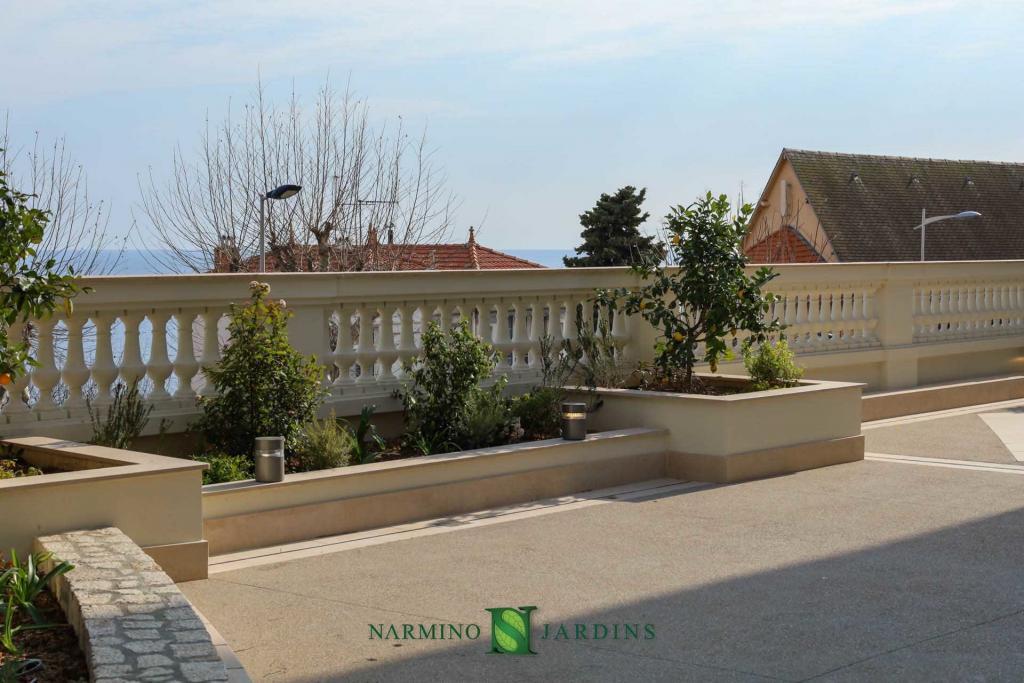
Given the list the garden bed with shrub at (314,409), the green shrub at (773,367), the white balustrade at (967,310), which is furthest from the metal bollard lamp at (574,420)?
the white balustrade at (967,310)

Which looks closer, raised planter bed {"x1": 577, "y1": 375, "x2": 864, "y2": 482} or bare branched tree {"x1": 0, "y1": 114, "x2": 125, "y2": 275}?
raised planter bed {"x1": 577, "y1": 375, "x2": 864, "y2": 482}

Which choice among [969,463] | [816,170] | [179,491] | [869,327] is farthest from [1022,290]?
[816,170]

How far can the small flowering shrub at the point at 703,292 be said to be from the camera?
11.0 metres

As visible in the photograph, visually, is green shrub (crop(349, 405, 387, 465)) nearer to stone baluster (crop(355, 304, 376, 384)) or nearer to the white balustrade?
stone baluster (crop(355, 304, 376, 384))

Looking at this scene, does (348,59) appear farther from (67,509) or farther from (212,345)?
(67,509)

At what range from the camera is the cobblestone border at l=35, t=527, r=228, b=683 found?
4.51 m

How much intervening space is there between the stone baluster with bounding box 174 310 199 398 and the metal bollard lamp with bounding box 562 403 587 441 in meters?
2.76

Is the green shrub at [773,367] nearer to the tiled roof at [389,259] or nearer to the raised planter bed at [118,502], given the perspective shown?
the raised planter bed at [118,502]

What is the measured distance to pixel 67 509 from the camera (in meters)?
6.63

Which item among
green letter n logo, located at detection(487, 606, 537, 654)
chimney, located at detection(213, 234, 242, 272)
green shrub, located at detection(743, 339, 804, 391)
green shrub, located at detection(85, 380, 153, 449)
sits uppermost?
chimney, located at detection(213, 234, 242, 272)

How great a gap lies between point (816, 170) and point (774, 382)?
45956 mm

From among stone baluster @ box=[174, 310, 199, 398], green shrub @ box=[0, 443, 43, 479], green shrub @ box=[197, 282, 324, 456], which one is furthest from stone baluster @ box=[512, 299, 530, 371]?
green shrub @ box=[0, 443, 43, 479]

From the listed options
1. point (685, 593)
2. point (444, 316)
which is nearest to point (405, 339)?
point (444, 316)

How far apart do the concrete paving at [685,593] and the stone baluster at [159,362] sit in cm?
205
